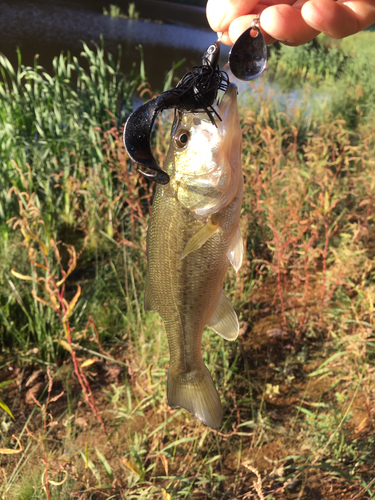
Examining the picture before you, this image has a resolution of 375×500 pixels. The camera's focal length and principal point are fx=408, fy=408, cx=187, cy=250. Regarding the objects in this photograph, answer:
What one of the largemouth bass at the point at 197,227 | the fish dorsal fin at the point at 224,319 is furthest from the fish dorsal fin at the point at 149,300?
the fish dorsal fin at the point at 224,319

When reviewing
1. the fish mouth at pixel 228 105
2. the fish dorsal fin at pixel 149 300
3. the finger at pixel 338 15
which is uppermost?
the finger at pixel 338 15

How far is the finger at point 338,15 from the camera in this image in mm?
1351

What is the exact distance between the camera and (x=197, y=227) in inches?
52.8

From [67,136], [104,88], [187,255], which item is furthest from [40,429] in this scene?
[104,88]

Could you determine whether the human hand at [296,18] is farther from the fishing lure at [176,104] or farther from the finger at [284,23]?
the fishing lure at [176,104]

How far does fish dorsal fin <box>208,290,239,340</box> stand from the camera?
59.6 inches

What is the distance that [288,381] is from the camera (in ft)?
9.66

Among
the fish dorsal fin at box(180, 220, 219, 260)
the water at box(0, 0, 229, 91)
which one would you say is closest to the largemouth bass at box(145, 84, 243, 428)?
the fish dorsal fin at box(180, 220, 219, 260)

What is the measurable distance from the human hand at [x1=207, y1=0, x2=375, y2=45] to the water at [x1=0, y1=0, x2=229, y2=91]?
814 cm

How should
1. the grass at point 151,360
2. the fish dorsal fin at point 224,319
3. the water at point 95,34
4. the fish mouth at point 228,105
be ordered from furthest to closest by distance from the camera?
1. the water at point 95,34
2. the grass at point 151,360
3. the fish dorsal fin at point 224,319
4. the fish mouth at point 228,105

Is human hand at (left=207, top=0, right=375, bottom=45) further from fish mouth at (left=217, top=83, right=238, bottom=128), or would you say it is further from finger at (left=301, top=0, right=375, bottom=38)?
fish mouth at (left=217, top=83, right=238, bottom=128)

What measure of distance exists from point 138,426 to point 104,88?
356 centimetres

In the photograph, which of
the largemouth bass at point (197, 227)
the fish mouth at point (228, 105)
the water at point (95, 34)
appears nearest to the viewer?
the fish mouth at point (228, 105)

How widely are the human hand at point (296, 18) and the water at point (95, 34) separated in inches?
321
